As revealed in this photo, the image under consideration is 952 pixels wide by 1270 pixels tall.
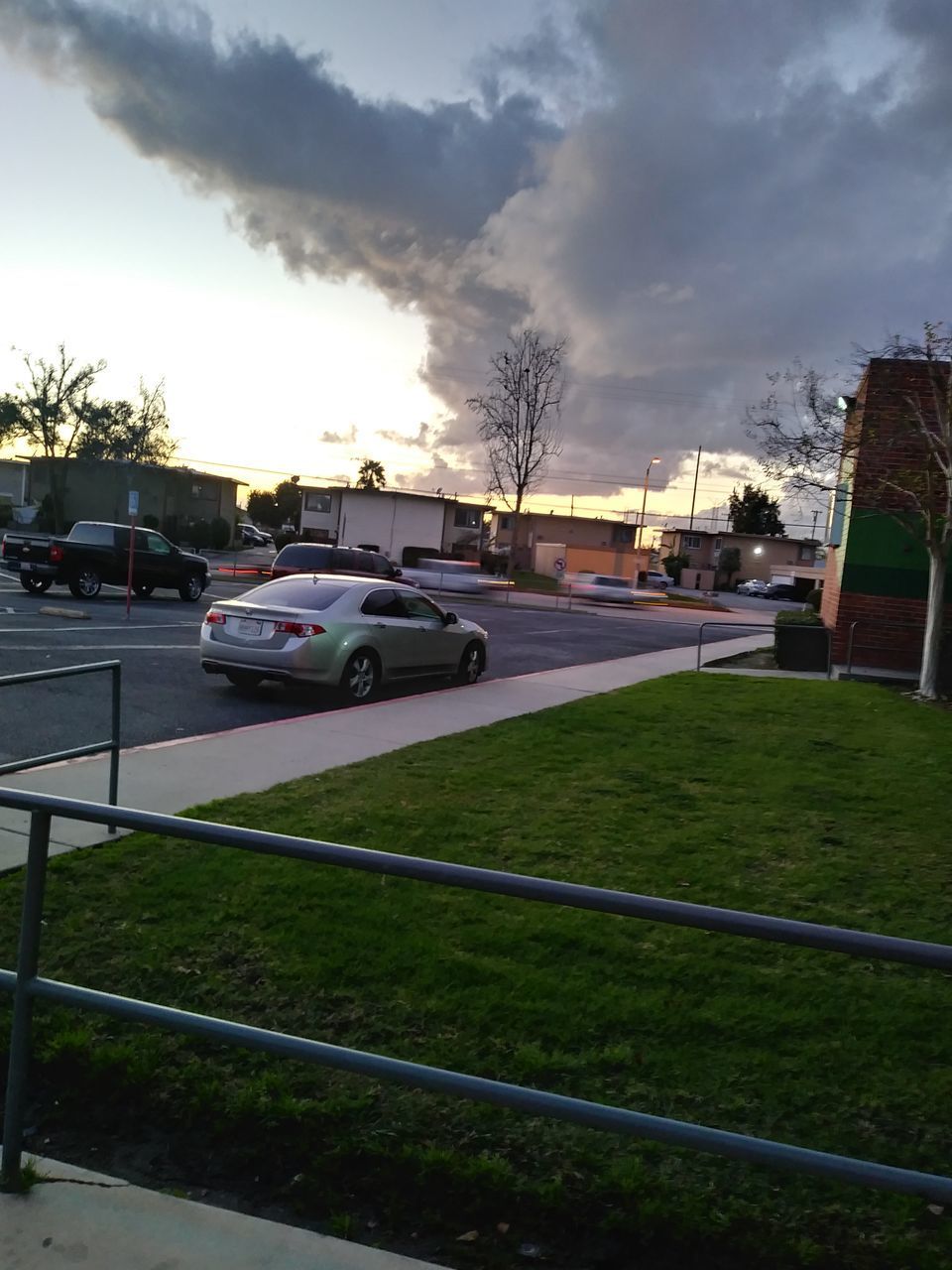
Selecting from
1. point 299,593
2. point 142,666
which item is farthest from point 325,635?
point 142,666

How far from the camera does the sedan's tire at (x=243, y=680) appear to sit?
40.5 ft

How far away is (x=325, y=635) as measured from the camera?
12039 mm

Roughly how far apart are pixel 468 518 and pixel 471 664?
58.8 metres

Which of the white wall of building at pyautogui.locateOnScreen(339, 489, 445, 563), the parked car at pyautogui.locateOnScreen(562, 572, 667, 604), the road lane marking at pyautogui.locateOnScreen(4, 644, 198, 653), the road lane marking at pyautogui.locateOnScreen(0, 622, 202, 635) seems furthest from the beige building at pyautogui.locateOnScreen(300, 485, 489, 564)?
the road lane marking at pyautogui.locateOnScreen(4, 644, 198, 653)

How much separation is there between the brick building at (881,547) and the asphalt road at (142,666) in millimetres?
4731

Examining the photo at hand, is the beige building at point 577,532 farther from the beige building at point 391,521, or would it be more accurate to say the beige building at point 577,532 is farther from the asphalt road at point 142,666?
the asphalt road at point 142,666

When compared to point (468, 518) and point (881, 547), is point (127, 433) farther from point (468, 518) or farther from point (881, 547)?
point (881, 547)

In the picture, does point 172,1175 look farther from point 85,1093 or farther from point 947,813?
point 947,813

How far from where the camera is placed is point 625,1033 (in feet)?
14.1

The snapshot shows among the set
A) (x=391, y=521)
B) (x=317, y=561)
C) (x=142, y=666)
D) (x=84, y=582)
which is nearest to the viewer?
(x=142, y=666)

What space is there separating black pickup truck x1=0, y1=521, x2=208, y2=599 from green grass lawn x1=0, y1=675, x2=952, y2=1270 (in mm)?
17233

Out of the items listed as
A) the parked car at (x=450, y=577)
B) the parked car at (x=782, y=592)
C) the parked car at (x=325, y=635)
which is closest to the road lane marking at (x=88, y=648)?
the parked car at (x=325, y=635)

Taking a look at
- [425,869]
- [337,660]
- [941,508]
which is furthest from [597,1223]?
[941,508]

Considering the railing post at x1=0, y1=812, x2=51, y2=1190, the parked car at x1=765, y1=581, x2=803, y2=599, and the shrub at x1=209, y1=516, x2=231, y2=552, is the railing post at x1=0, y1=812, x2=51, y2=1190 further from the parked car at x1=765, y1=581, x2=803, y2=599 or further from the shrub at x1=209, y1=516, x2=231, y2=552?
the parked car at x1=765, y1=581, x2=803, y2=599
